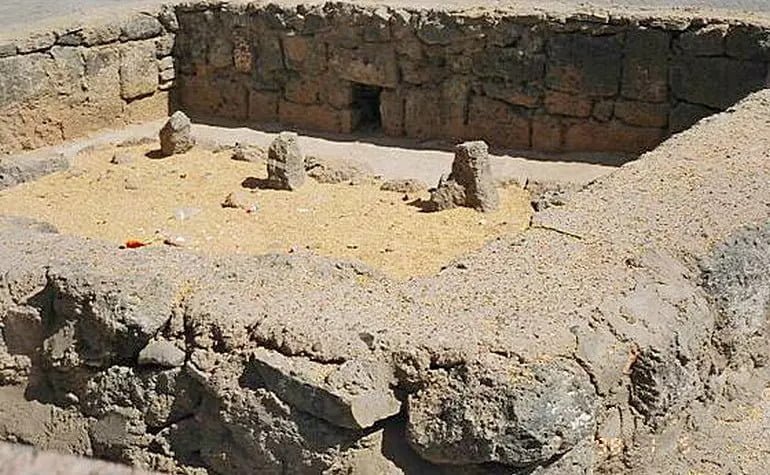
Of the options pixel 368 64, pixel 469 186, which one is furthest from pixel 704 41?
pixel 368 64

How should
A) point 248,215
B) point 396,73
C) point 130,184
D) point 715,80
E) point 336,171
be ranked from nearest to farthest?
point 248,215 < point 715,80 < point 130,184 < point 336,171 < point 396,73

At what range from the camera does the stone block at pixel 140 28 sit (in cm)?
1074

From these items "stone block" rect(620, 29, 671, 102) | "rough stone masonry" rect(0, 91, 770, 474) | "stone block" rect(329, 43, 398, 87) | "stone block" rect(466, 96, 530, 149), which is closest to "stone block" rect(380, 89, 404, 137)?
"stone block" rect(329, 43, 398, 87)

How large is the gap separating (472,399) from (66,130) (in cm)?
754

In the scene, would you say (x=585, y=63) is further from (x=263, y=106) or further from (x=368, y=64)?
(x=263, y=106)

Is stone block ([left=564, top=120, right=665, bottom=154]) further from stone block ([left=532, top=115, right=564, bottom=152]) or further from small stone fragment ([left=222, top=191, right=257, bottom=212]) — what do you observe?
small stone fragment ([left=222, top=191, right=257, bottom=212])

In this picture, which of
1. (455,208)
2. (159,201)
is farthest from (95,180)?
(455,208)

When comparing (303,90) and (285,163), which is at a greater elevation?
(303,90)

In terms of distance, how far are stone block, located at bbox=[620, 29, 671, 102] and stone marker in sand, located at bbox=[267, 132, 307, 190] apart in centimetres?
276

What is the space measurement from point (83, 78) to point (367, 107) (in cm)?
261

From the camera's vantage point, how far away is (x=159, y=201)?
9.05 meters

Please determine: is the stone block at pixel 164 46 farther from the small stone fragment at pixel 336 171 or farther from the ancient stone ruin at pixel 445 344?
the ancient stone ruin at pixel 445 344

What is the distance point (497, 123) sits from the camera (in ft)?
33.0

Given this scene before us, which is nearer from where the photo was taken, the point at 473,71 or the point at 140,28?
the point at 473,71
